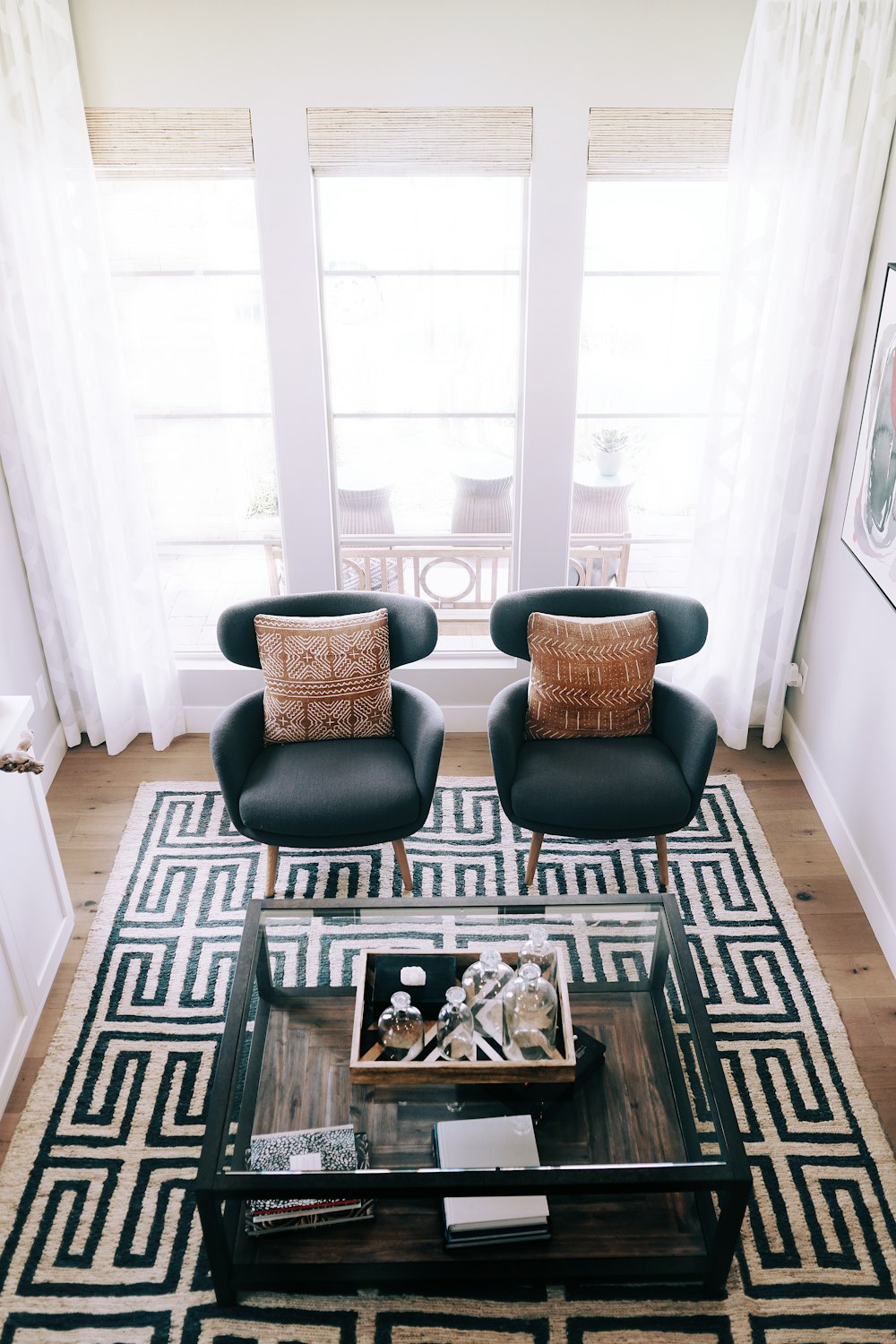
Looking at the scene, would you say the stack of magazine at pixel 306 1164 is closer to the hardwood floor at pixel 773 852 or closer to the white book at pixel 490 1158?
the white book at pixel 490 1158

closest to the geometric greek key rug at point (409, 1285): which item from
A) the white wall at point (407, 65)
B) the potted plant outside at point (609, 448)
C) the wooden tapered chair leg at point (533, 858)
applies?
the wooden tapered chair leg at point (533, 858)

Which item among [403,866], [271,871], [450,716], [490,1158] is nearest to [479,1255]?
[490,1158]

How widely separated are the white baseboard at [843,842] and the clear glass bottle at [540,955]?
1.16 meters

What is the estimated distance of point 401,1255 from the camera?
6.68 feet

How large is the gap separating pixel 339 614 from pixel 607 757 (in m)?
0.96

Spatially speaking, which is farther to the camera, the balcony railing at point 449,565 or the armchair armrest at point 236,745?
the balcony railing at point 449,565

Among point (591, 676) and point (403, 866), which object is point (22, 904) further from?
point (591, 676)

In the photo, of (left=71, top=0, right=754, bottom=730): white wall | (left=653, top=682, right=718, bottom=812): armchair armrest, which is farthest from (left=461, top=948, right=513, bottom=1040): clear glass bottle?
(left=71, top=0, right=754, bottom=730): white wall

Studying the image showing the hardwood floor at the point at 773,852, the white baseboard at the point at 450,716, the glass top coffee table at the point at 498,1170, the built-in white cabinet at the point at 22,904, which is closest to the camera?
the glass top coffee table at the point at 498,1170

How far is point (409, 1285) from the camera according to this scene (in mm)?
2049

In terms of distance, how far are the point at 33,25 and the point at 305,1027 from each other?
2.81 meters

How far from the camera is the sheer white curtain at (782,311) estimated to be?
2.95 m

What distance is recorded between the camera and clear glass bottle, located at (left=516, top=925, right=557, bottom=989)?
2.30 meters

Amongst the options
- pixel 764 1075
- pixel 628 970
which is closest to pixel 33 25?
pixel 628 970
